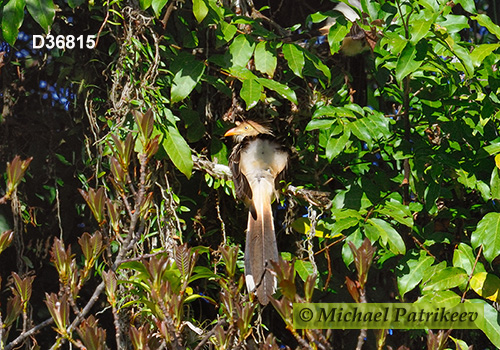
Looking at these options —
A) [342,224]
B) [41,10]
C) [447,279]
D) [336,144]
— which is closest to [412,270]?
[447,279]

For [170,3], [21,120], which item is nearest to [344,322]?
[170,3]

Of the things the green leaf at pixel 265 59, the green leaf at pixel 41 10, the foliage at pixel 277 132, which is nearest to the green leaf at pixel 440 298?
the foliage at pixel 277 132

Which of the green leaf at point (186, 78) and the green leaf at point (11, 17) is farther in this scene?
the green leaf at point (186, 78)

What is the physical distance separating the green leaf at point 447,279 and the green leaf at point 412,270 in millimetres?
79

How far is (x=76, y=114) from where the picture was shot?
320 centimetres

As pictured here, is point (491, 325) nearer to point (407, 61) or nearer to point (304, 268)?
point (304, 268)

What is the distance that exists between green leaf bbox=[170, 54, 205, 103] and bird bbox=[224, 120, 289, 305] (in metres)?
0.29

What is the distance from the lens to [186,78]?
8.77 ft

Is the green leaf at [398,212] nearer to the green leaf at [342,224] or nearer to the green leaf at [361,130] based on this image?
the green leaf at [342,224]

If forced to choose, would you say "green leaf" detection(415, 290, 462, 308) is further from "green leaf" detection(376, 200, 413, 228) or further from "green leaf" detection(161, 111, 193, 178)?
"green leaf" detection(161, 111, 193, 178)

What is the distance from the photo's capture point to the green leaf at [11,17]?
7.75 ft

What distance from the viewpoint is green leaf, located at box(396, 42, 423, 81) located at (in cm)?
211

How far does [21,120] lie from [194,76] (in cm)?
105

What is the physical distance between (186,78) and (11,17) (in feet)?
2.15
